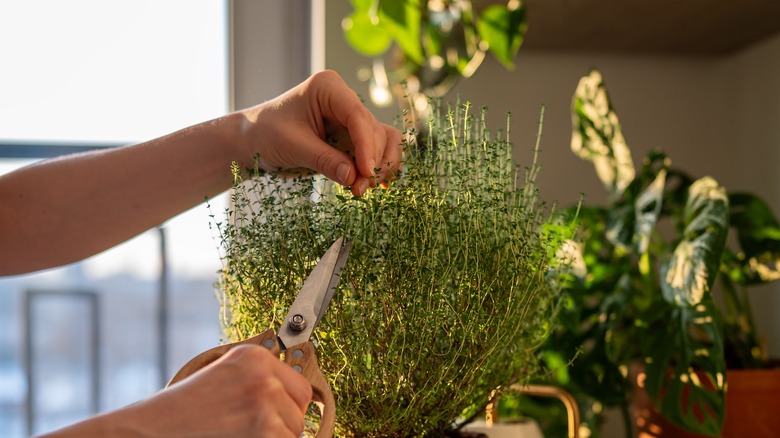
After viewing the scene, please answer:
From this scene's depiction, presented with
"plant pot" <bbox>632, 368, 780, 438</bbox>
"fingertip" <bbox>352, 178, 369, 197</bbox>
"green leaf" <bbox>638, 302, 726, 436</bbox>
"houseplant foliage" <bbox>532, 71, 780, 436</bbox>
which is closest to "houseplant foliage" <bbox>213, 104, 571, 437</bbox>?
"fingertip" <bbox>352, 178, 369, 197</bbox>

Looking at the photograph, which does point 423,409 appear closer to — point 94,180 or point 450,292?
point 450,292

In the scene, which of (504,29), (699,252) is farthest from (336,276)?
(504,29)

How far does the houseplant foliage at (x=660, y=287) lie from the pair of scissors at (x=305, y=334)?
34 cm

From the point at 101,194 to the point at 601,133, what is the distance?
0.77m

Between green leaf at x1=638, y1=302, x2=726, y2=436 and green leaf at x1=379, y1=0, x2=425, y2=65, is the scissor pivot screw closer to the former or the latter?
green leaf at x1=638, y1=302, x2=726, y2=436

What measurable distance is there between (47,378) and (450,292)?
1034 mm

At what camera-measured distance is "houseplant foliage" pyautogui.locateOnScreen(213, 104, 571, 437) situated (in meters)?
0.44

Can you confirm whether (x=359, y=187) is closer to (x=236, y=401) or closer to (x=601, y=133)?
(x=236, y=401)

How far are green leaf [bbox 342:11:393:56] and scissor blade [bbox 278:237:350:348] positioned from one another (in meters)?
0.76

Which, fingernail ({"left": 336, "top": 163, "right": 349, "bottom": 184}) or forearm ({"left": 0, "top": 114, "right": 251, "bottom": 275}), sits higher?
fingernail ({"left": 336, "top": 163, "right": 349, "bottom": 184})

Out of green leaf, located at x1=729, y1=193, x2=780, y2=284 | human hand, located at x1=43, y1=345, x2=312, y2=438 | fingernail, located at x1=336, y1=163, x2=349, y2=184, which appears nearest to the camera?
human hand, located at x1=43, y1=345, x2=312, y2=438

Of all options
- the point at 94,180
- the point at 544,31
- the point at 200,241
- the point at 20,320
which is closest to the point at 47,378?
the point at 20,320

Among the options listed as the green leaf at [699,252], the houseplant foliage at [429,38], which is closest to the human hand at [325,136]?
the green leaf at [699,252]

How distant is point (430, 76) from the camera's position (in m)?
1.25
